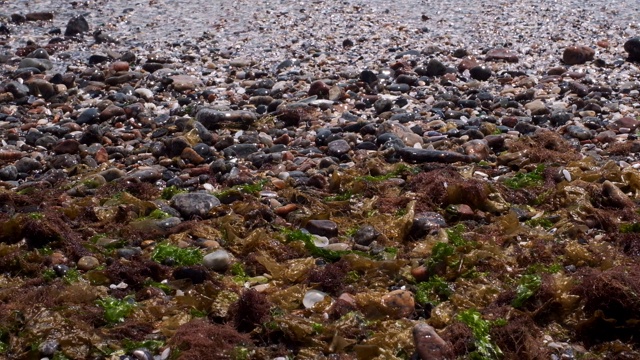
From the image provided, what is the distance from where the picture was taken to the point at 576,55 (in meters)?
11.3

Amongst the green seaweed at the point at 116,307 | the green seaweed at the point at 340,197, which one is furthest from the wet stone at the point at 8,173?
the green seaweed at the point at 340,197

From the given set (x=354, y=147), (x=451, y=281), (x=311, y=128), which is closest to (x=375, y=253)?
(x=451, y=281)

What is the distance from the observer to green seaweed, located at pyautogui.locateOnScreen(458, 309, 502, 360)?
4.88 meters

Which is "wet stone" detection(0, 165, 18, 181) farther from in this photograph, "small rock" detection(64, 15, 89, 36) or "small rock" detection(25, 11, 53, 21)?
"small rock" detection(25, 11, 53, 21)

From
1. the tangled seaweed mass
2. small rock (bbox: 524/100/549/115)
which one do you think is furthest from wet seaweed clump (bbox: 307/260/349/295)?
small rock (bbox: 524/100/549/115)

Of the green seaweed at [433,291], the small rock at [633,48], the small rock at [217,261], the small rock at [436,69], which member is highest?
the small rock at [633,48]

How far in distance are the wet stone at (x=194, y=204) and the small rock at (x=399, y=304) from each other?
2077 mm

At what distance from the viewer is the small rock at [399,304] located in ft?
17.6

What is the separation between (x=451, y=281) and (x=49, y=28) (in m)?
9.65

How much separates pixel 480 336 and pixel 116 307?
2318 millimetres

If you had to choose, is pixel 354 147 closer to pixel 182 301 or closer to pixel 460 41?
pixel 182 301

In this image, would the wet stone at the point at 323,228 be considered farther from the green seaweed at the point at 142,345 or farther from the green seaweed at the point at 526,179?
the green seaweed at the point at 142,345

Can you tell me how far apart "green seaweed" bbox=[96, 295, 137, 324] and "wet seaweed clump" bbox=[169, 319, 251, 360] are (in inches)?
17.9

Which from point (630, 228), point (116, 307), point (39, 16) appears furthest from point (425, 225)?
point (39, 16)
